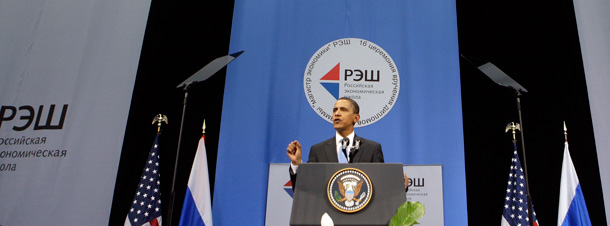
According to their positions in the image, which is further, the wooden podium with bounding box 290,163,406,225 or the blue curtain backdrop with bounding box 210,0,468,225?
the blue curtain backdrop with bounding box 210,0,468,225

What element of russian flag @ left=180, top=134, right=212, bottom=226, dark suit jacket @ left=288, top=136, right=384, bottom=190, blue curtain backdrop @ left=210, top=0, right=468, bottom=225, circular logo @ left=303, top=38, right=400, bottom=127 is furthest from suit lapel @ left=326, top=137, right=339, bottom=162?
russian flag @ left=180, top=134, right=212, bottom=226

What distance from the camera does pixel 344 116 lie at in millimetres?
2895

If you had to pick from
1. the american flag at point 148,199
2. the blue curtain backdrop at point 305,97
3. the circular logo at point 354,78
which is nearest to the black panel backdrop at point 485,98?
the blue curtain backdrop at point 305,97

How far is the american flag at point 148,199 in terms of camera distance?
144 inches

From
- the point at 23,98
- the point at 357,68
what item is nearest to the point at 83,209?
the point at 23,98

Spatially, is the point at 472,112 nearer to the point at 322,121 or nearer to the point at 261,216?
the point at 322,121

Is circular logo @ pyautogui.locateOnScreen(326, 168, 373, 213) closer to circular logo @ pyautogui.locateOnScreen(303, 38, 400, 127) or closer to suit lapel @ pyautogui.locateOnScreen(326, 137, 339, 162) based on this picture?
A: suit lapel @ pyautogui.locateOnScreen(326, 137, 339, 162)

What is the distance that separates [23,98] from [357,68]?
3.38 metres

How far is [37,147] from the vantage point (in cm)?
423

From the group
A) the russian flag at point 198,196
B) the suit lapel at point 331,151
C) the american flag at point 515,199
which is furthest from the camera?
the russian flag at point 198,196

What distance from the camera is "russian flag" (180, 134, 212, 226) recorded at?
374 cm

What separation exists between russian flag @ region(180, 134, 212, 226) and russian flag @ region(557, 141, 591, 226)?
297 centimetres

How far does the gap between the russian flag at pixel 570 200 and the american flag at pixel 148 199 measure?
11.2ft

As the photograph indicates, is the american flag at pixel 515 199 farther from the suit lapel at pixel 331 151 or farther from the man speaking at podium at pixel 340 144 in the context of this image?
the suit lapel at pixel 331 151
